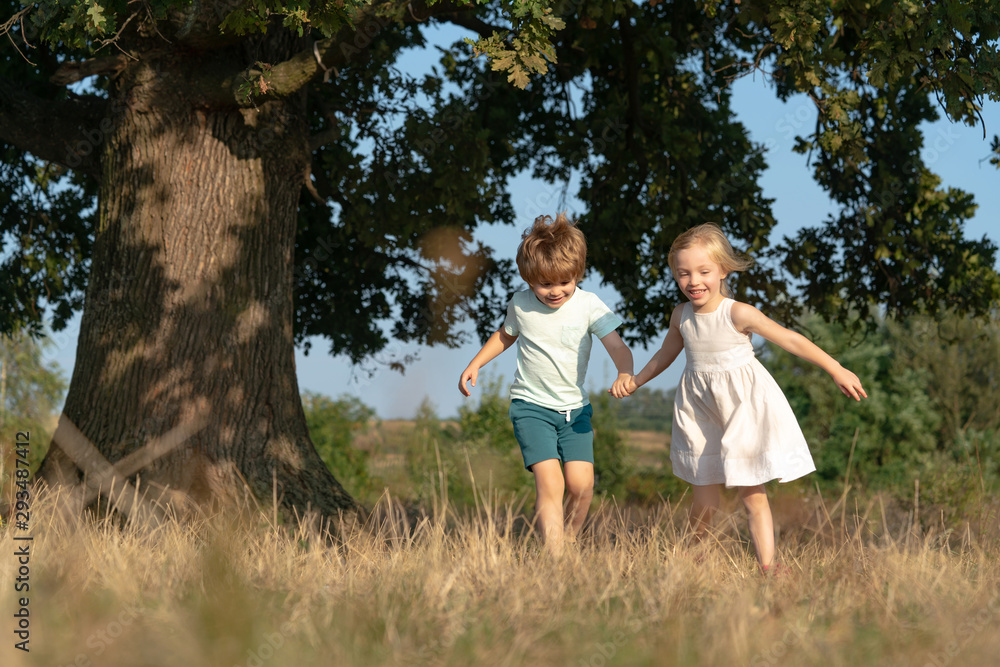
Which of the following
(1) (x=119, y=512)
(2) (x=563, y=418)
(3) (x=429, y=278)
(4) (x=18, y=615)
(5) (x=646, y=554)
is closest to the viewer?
(4) (x=18, y=615)

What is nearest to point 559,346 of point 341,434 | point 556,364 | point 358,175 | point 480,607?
point 556,364

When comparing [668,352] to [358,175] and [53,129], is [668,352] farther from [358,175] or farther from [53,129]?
[53,129]

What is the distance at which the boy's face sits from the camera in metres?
4.79

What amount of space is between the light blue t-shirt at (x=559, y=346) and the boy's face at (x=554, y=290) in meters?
0.07

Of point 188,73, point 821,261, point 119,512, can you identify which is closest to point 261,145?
point 188,73

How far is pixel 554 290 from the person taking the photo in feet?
15.7

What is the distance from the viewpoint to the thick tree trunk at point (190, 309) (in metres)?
6.91

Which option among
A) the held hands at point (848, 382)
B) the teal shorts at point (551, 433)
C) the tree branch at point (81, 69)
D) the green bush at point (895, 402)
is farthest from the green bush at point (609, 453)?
the held hands at point (848, 382)

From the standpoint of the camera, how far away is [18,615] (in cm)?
310

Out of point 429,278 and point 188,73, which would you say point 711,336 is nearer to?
point 188,73

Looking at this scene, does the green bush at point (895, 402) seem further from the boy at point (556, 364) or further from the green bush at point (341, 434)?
the boy at point (556, 364)

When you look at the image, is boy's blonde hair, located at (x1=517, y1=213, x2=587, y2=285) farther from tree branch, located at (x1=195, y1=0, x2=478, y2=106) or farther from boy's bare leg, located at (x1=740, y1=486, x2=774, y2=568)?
tree branch, located at (x1=195, y1=0, x2=478, y2=106)

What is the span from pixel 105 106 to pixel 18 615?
637 centimetres

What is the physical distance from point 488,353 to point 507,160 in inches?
271
